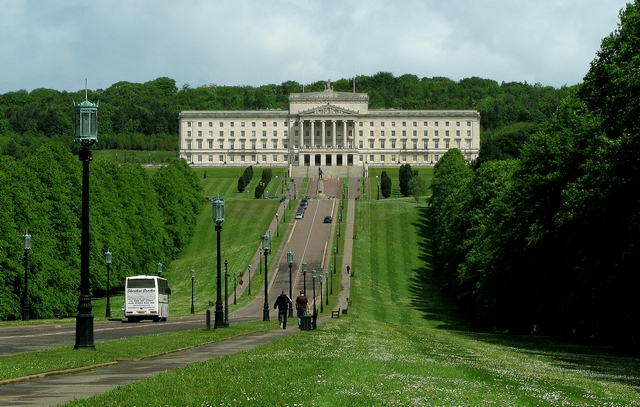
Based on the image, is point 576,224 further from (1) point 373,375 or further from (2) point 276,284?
(2) point 276,284

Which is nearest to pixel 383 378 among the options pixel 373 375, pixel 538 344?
pixel 373 375

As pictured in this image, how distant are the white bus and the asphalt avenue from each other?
5.45 meters

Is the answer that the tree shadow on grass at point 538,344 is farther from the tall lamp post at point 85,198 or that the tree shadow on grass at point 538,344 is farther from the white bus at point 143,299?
the white bus at point 143,299

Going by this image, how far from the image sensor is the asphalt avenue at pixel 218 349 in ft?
47.1

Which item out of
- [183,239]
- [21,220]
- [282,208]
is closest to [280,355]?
[21,220]

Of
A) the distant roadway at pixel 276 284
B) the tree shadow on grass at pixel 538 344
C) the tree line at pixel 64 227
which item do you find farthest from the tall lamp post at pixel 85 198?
the tree line at pixel 64 227

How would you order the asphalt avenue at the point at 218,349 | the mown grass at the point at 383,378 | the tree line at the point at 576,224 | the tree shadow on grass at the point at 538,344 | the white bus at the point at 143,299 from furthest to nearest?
the white bus at the point at 143,299, the tree line at the point at 576,224, the tree shadow on grass at the point at 538,344, the asphalt avenue at the point at 218,349, the mown grass at the point at 383,378

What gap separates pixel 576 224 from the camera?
4078 centimetres

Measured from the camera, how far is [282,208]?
134375 mm

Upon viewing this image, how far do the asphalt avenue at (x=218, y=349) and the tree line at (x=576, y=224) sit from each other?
10.4m

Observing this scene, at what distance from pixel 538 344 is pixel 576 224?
5.00 m

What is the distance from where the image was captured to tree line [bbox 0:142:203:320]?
58375 mm

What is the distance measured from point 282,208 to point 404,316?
6517 cm

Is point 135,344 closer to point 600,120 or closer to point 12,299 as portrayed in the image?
point 600,120
